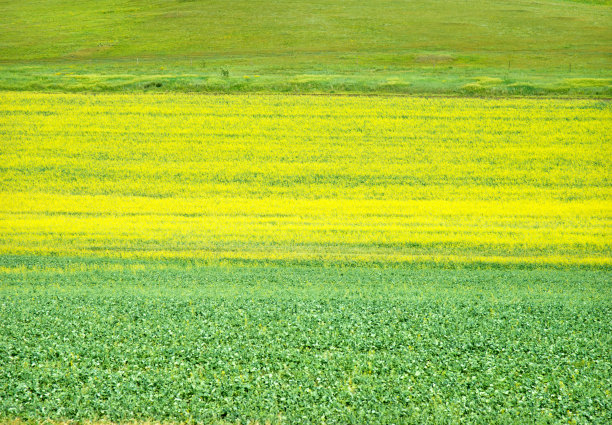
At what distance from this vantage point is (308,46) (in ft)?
196

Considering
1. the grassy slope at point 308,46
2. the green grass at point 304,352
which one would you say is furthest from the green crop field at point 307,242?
the grassy slope at point 308,46

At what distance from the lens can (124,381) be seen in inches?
355

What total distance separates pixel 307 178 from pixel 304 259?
873 centimetres

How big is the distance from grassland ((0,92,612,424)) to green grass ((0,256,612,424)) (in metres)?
0.05

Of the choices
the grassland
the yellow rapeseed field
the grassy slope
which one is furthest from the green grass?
the grassy slope

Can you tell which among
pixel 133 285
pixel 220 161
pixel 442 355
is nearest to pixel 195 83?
pixel 220 161

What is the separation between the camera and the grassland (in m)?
8.90

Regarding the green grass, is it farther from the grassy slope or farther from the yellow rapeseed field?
the grassy slope

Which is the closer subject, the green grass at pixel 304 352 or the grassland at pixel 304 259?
the green grass at pixel 304 352

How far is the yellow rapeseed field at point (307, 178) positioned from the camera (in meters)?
19.4

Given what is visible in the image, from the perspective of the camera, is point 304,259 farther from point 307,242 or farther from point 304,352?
point 304,352

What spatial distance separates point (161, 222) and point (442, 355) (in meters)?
13.5

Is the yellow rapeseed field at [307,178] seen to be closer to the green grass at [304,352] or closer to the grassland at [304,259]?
the grassland at [304,259]

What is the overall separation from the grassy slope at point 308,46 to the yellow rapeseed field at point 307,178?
382 cm
